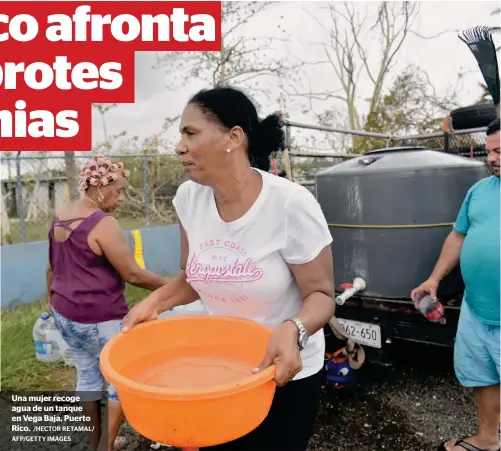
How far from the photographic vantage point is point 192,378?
56.2 inches

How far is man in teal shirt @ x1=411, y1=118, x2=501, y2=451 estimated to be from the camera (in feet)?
7.19

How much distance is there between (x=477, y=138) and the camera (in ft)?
14.2

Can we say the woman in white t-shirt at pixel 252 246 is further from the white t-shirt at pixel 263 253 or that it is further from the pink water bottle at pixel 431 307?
the pink water bottle at pixel 431 307

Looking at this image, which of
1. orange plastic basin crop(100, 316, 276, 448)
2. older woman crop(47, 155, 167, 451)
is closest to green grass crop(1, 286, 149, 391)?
older woman crop(47, 155, 167, 451)

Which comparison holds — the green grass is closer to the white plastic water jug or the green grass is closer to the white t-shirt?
the white plastic water jug

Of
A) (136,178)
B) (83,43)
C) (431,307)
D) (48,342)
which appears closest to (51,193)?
(136,178)

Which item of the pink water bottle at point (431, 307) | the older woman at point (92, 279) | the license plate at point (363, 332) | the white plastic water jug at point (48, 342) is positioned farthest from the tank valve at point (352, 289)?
the white plastic water jug at point (48, 342)

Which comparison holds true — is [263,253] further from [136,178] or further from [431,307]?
[136,178]

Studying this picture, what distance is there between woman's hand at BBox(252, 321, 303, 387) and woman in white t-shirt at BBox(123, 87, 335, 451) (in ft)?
0.30

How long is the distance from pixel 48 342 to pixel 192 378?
8.87 ft

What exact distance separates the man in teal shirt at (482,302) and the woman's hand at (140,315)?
1.61 m

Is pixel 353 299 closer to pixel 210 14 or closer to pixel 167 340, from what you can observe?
pixel 167 340

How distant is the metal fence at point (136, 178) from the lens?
4.32m

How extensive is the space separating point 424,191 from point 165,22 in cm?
200
